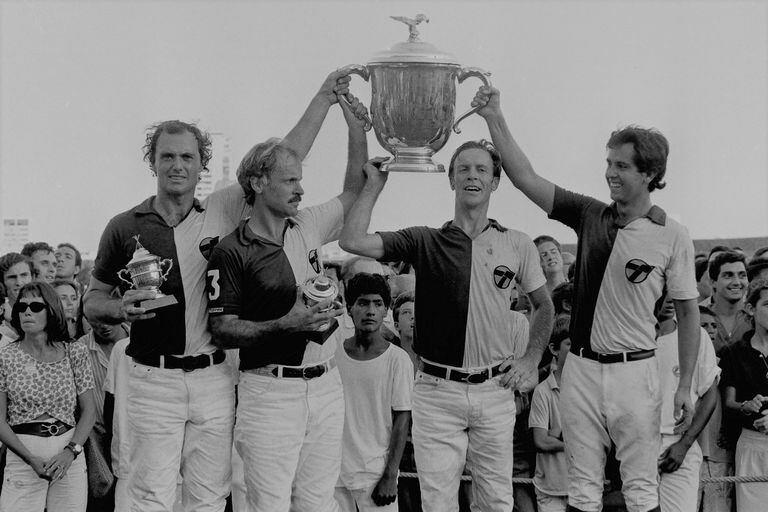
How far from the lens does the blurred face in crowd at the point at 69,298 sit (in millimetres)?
8469

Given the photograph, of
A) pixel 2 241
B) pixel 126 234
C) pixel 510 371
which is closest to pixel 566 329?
pixel 510 371

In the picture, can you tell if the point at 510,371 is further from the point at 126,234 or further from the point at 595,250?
the point at 126,234

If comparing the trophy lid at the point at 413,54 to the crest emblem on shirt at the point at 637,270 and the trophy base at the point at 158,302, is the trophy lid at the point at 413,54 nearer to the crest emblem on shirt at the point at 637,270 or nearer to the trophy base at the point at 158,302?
the crest emblem on shirt at the point at 637,270

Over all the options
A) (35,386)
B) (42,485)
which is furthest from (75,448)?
(35,386)

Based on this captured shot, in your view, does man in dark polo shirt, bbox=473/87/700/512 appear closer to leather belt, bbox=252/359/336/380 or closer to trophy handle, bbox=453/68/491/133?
trophy handle, bbox=453/68/491/133

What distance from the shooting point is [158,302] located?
16.3 feet

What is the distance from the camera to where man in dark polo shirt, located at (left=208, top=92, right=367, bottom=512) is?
199 inches

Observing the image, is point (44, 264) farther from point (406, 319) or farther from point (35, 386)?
point (406, 319)

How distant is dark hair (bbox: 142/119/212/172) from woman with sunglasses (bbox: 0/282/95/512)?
1821 mm

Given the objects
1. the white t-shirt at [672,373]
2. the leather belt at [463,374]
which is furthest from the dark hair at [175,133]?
the white t-shirt at [672,373]

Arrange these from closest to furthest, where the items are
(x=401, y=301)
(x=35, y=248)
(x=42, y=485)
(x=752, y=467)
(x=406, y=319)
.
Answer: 1. (x=42, y=485)
2. (x=752, y=467)
3. (x=406, y=319)
4. (x=401, y=301)
5. (x=35, y=248)

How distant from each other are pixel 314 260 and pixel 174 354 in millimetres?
805

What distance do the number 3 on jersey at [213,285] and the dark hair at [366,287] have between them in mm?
1557

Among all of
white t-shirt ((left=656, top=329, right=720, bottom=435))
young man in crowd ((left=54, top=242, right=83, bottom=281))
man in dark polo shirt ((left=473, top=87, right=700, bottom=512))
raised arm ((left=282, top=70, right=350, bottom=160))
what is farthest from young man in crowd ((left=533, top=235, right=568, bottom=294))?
young man in crowd ((left=54, top=242, right=83, bottom=281))
